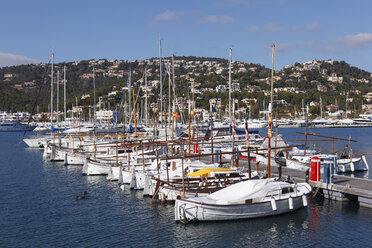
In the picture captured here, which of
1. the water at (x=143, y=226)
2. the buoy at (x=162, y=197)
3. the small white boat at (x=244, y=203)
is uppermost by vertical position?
the small white boat at (x=244, y=203)

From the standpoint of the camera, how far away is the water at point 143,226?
20.9 metres

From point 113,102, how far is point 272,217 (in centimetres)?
16614

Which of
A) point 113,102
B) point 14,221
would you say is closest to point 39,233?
point 14,221

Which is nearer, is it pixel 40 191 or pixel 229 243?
pixel 229 243

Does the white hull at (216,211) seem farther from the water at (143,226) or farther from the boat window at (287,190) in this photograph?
the boat window at (287,190)

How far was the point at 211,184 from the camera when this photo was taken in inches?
1079

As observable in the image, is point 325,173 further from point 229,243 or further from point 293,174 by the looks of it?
point 229,243

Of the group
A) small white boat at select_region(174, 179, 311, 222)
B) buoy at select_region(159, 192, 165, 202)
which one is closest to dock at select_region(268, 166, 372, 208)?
small white boat at select_region(174, 179, 311, 222)

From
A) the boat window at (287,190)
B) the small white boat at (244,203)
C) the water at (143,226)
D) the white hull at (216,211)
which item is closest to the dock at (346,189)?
the water at (143,226)

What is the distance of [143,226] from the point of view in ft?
77.0

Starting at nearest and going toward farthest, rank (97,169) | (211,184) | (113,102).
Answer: (211,184) → (97,169) → (113,102)

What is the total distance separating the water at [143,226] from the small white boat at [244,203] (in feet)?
1.54

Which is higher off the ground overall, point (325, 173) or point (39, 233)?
point (325, 173)

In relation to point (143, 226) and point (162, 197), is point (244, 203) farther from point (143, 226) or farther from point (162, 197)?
point (162, 197)
